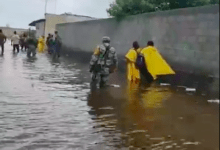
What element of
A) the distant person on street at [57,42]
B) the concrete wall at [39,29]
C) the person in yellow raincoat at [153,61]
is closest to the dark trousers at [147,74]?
the person in yellow raincoat at [153,61]

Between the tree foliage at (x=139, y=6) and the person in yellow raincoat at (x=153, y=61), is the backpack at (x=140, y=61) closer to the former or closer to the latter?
the person in yellow raincoat at (x=153, y=61)

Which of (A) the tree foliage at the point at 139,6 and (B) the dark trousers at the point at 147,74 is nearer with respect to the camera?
(B) the dark trousers at the point at 147,74

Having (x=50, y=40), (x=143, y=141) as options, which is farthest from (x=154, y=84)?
(x=50, y=40)

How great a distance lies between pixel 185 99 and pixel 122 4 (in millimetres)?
9819

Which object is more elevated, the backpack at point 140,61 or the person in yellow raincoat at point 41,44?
the person in yellow raincoat at point 41,44

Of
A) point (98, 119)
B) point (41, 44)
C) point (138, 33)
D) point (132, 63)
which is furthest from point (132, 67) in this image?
point (41, 44)

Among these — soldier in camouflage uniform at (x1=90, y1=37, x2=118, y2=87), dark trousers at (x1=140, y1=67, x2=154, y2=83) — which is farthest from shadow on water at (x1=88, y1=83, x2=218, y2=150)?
dark trousers at (x1=140, y1=67, x2=154, y2=83)

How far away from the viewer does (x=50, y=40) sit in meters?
26.5

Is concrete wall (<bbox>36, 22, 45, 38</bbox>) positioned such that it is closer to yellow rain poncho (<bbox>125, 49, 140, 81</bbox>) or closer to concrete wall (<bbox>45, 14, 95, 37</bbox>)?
concrete wall (<bbox>45, 14, 95, 37</bbox>)

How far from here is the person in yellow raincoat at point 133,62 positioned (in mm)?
11227

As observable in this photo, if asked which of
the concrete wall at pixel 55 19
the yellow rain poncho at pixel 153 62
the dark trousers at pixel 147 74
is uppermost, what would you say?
the concrete wall at pixel 55 19

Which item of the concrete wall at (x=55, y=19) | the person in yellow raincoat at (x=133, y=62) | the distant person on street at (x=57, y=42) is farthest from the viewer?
the concrete wall at (x=55, y=19)

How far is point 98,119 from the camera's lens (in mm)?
5695

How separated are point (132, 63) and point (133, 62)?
1.56ft
